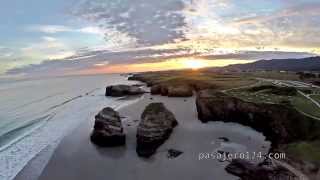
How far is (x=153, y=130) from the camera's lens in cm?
3772

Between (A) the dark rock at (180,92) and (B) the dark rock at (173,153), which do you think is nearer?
(B) the dark rock at (173,153)

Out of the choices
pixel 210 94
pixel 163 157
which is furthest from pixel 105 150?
pixel 210 94

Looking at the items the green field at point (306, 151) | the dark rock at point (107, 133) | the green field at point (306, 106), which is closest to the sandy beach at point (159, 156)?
the dark rock at point (107, 133)

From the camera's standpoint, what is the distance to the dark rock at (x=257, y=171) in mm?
23969

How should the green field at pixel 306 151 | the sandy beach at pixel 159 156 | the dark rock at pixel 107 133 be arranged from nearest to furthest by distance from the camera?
the green field at pixel 306 151 < the sandy beach at pixel 159 156 < the dark rock at pixel 107 133

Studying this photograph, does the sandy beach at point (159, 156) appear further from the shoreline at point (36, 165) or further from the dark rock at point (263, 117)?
the dark rock at point (263, 117)

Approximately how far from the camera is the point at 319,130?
32.1 metres

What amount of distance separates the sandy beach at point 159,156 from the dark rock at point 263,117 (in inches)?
47.6

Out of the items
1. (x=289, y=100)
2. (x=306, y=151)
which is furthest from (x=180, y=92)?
(x=306, y=151)

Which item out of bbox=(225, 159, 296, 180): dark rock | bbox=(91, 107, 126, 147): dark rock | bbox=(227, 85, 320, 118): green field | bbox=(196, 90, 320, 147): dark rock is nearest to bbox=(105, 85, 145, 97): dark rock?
bbox=(196, 90, 320, 147): dark rock

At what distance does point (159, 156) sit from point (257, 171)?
11.0 metres

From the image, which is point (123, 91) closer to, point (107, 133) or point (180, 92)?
point (180, 92)

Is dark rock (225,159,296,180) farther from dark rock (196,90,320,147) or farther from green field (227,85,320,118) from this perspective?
green field (227,85,320,118)

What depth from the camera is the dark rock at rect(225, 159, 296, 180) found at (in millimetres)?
23969
